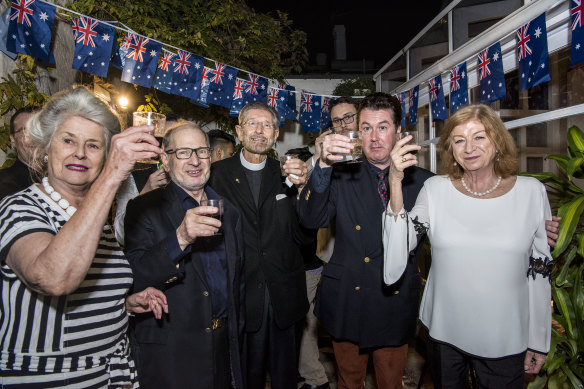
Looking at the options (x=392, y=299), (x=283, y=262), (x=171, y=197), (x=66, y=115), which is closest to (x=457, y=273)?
(x=392, y=299)

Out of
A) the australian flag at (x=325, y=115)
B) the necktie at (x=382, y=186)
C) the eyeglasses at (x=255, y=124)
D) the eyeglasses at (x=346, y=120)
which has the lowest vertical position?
the necktie at (x=382, y=186)

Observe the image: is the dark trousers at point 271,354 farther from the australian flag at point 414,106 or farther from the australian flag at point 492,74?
the australian flag at point 414,106

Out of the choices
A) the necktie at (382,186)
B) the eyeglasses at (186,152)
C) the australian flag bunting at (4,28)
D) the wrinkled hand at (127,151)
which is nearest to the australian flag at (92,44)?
the australian flag bunting at (4,28)

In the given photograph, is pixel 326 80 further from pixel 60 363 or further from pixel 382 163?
pixel 60 363

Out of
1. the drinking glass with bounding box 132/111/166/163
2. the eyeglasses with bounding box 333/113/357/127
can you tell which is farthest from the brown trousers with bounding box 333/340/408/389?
the eyeglasses with bounding box 333/113/357/127

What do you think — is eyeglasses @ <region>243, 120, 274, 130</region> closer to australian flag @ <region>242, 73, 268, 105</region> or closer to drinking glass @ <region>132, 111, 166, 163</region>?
drinking glass @ <region>132, 111, 166, 163</region>

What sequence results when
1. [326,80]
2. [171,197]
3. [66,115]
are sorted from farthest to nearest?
1. [326,80]
2. [171,197]
3. [66,115]

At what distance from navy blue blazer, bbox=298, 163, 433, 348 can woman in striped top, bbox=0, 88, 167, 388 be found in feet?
3.52

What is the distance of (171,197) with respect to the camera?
2.00 metres

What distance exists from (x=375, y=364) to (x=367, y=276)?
581 millimetres

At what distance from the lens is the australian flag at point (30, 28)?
2.88m

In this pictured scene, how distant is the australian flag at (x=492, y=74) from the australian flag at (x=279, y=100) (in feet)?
9.96

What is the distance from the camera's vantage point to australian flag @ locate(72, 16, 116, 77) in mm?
3414

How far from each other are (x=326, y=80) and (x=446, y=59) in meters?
4.40
